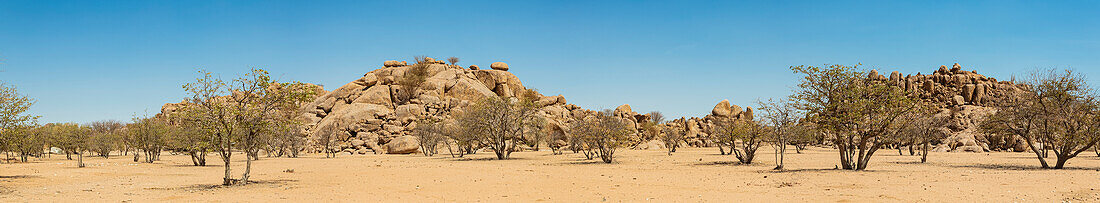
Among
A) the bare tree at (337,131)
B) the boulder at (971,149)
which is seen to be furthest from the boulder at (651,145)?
the bare tree at (337,131)

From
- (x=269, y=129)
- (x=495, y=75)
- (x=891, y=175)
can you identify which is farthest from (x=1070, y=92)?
(x=495, y=75)

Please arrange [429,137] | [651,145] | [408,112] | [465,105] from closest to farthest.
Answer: [429,137]
[408,112]
[651,145]
[465,105]

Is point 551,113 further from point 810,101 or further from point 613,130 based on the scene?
point 810,101

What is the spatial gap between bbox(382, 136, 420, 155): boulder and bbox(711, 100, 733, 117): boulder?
53394mm

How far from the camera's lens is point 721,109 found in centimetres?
9850

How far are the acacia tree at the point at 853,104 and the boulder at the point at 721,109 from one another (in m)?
73.4

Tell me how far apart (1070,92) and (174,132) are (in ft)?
172

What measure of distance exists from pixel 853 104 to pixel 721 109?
3010 inches

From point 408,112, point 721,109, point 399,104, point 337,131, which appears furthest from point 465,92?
point 721,109

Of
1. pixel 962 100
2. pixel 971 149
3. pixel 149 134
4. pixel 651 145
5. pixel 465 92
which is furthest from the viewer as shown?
pixel 465 92

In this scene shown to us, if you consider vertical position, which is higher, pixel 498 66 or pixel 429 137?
pixel 498 66

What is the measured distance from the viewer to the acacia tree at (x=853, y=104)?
77.7 ft

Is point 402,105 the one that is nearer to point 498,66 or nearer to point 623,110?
point 498,66

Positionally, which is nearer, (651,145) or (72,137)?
(72,137)
